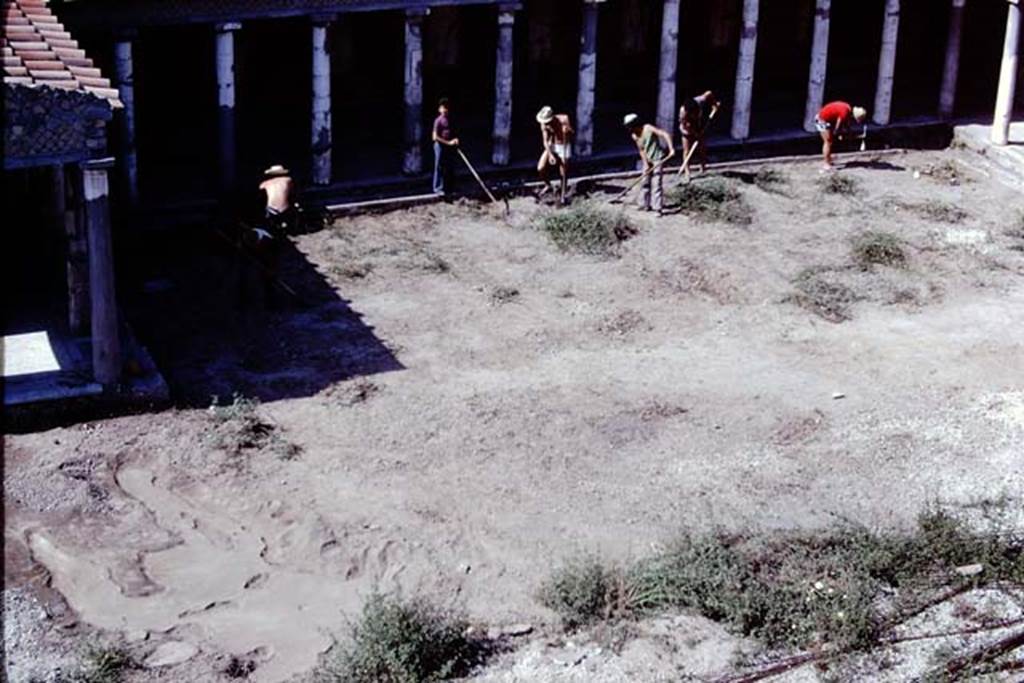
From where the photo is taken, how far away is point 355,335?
18.0 meters

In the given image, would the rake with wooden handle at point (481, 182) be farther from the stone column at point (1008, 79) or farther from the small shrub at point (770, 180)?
the stone column at point (1008, 79)

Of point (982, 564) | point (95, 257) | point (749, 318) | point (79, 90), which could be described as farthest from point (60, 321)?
point (982, 564)

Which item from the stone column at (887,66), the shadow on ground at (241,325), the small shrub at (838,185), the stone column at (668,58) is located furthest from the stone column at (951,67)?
the shadow on ground at (241,325)

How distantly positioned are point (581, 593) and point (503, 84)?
1091cm

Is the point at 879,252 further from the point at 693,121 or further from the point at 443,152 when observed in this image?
the point at 443,152

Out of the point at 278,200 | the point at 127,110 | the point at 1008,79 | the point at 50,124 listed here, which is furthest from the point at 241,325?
the point at 1008,79

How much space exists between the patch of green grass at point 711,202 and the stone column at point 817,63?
9.16ft

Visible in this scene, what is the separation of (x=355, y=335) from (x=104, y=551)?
4966mm

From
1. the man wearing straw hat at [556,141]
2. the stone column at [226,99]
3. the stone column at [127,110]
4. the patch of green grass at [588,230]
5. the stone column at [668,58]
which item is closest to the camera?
the stone column at [127,110]

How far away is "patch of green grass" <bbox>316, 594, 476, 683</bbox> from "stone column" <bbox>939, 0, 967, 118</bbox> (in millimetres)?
15311

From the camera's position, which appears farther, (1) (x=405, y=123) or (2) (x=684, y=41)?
(2) (x=684, y=41)

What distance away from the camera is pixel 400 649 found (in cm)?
1200

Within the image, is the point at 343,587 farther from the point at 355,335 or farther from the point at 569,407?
the point at 355,335

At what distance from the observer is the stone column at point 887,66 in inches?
961
